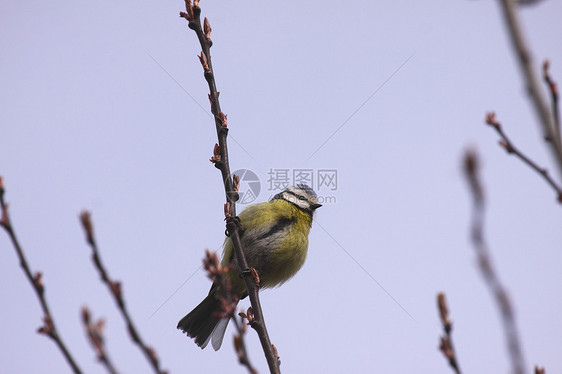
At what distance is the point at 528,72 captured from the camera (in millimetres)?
1256

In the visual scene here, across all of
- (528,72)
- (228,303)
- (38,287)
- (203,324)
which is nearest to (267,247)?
(203,324)

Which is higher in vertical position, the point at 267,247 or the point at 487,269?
the point at 267,247

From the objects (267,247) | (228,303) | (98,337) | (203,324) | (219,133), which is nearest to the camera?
(98,337)

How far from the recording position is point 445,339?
166 centimetres

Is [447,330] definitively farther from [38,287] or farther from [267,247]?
[267,247]

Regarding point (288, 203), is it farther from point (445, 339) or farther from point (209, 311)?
point (445, 339)

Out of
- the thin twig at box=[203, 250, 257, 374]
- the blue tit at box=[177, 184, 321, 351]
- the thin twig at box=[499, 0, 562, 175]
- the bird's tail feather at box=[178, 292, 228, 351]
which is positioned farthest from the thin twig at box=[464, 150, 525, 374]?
the bird's tail feather at box=[178, 292, 228, 351]

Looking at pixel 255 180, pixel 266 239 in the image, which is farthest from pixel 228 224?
pixel 255 180

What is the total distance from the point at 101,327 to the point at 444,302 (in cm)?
105

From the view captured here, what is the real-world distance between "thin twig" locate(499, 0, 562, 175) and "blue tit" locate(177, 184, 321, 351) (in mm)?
3699

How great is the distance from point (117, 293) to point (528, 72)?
131 cm

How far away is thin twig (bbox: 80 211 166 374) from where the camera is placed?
61.7 inches

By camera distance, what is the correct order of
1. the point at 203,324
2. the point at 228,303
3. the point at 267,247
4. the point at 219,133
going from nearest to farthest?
the point at 228,303
the point at 219,133
the point at 267,247
the point at 203,324

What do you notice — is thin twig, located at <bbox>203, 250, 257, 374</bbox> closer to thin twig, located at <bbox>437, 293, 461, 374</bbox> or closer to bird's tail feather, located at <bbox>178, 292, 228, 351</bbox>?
thin twig, located at <bbox>437, 293, 461, 374</bbox>
